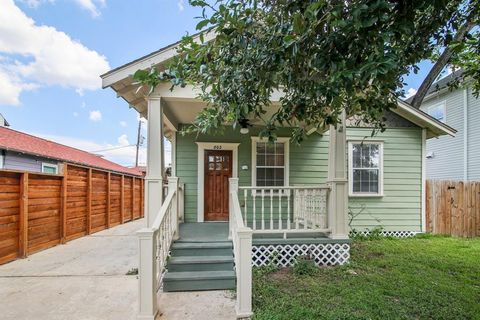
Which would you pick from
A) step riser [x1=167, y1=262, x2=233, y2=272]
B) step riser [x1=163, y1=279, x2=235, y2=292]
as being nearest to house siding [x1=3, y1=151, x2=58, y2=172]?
step riser [x1=167, y1=262, x2=233, y2=272]

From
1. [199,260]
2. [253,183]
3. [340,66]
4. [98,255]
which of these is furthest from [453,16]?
[98,255]

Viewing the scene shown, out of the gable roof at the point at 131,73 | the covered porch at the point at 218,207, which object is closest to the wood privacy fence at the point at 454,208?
the covered porch at the point at 218,207

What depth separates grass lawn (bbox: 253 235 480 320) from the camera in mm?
3340

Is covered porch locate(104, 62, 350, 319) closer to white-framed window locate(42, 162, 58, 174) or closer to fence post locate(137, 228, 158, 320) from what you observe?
fence post locate(137, 228, 158, 320)

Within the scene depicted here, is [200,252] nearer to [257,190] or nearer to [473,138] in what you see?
[257,190]

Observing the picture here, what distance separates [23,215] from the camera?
221 inches

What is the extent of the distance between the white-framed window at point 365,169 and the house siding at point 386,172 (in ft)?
0.59

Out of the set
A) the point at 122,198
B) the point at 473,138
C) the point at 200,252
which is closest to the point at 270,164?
the point at 200,252

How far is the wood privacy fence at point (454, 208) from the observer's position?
26.7ft

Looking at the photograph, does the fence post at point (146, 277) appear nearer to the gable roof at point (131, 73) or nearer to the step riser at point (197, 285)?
the step riser at point (197, 285)

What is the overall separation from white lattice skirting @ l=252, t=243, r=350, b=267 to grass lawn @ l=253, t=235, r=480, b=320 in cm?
20

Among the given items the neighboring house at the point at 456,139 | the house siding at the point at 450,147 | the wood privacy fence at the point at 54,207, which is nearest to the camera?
the wood privacy fence at the point at 54,207

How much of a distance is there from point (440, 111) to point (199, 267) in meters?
13.4

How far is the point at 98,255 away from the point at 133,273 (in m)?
1.81
